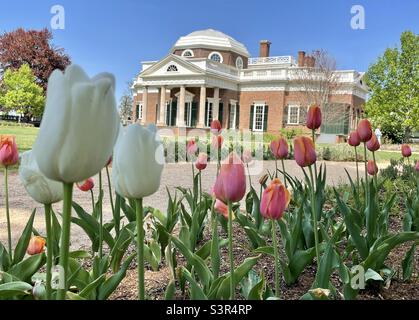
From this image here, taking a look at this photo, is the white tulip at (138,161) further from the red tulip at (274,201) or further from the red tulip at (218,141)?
the red tulip at (218,141)

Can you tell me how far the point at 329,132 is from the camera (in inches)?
488

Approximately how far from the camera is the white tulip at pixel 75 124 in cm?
36

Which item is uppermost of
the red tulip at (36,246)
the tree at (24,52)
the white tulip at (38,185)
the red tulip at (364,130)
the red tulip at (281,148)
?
the tree at (24,52)

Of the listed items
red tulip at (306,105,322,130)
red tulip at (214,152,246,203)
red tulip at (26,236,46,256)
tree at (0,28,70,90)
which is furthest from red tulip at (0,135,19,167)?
tree at (0,28,70,90)

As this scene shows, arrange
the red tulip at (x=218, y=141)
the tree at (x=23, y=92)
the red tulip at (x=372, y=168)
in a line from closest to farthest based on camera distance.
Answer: the red tulip at (x=218, y=141) < the red tulip at (x=372, y=168) < the tree at (x=23, y=92)

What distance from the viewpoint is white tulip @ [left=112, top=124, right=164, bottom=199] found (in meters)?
0.43

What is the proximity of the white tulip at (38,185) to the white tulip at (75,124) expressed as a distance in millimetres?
156

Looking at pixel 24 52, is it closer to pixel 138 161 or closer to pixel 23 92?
pixel 23 92

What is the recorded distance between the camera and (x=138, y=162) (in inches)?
16.9

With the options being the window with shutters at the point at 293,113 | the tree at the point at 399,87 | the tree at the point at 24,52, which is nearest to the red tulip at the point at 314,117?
the tree at the point at 24,52

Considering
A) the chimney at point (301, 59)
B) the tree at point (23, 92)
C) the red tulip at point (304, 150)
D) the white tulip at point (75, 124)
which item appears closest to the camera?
the white tulip at point (75, 124)

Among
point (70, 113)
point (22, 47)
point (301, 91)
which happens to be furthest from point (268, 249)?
point (301, 91)

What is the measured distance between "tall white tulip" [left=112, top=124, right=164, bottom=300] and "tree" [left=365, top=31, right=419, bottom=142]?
562cm

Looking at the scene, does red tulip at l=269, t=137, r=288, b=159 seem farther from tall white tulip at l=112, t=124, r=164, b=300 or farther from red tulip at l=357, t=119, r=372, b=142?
tall white tulip at l=112, t=124, r=164, b=300
